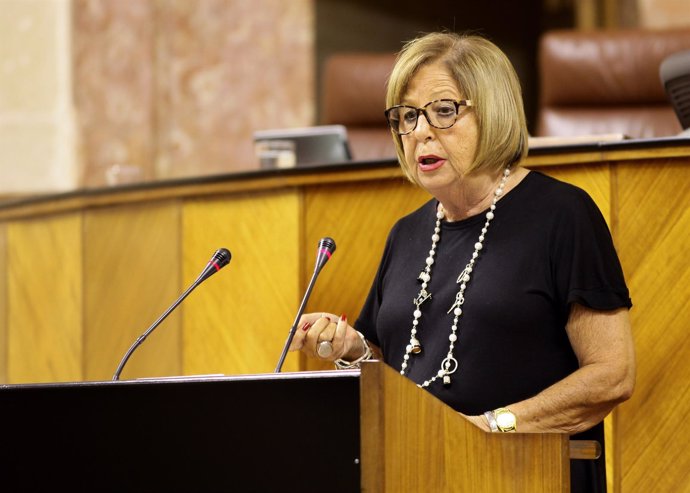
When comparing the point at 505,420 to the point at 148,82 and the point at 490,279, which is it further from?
the point at 148,82

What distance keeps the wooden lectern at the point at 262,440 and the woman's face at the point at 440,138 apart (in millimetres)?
517

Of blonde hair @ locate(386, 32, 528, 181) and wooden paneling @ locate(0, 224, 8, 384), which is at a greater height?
blonde hair @ locate(386, 32, 528, 181)

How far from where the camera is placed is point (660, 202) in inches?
80.0

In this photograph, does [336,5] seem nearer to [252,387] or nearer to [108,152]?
[108,152]

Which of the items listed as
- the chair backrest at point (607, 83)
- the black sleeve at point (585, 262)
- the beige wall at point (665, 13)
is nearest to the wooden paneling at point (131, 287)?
the black sleeve at point (585, 262)

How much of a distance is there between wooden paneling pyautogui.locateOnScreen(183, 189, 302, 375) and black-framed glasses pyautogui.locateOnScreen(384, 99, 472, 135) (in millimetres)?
744

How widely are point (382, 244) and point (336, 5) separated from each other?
119 inches

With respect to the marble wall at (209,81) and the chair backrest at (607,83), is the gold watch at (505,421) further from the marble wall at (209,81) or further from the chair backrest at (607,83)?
the marble wall at (209,81)

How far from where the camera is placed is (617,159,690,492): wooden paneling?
1969 millimetres

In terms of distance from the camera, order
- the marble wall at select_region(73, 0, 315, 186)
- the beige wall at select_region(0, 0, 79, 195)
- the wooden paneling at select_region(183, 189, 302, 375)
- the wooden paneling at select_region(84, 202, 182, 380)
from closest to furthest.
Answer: the wooden paneling at select_region(183, 189, 302, 375) → the wooden paneling at select_region(84, 202, 182, 380) → the beige wall at select_region(0, 0, 79, 195) → the marble wall at select_region(73, 0, 315, 186)

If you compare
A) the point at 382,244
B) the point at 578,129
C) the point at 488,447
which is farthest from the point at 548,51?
the point at 488,447

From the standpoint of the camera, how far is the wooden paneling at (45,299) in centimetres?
306

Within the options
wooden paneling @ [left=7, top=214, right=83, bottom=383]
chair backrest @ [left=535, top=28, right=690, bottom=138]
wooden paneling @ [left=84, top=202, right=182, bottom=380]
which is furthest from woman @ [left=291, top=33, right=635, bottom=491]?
chair backrest @ [left=535, top=28, right=690, bottom=138]

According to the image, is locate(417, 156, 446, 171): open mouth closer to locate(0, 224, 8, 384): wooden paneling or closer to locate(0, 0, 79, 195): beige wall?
locate(0, 224, 8, 384): wooden paneling
